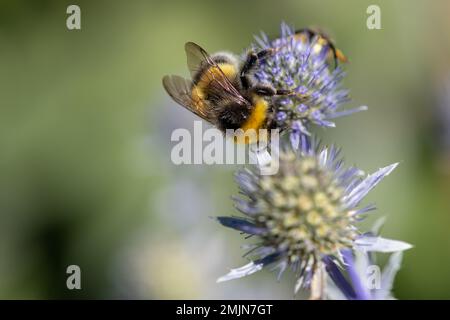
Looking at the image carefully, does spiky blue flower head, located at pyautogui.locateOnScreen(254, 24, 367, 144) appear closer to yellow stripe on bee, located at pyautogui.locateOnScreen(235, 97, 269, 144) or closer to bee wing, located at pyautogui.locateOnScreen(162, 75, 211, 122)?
yellow stripe on bee, located at pyautogui.locateOnScreen(235, 97, 269, 144)

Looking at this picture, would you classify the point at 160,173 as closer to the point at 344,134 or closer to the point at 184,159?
the point at 184,159

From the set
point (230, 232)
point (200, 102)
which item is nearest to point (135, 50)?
point (230, 232)

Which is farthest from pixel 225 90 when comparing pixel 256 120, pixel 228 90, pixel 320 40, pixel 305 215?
pixel 305 215

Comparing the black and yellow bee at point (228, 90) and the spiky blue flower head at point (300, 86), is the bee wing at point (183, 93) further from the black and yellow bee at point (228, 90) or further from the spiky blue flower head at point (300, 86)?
the spiky blue flower head at point (300, 86)

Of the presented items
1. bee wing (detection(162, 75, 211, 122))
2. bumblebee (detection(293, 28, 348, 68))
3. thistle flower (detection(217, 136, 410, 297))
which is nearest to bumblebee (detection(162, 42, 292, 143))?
bee wing (detection(162, 75, 211, 122))

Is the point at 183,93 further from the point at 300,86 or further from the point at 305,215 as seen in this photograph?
the point at 305,215

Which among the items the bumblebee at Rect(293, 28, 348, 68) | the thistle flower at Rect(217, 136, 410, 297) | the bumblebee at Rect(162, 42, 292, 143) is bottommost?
the thistle flower at Rect(217, 136, 410, 297)

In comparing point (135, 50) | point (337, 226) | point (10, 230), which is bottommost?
point (10, 230)
